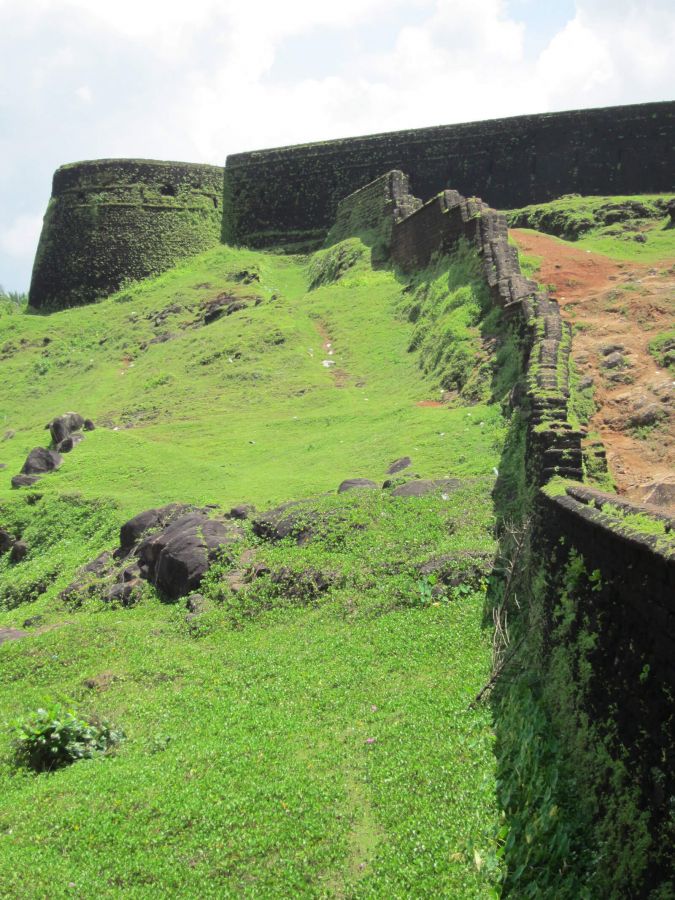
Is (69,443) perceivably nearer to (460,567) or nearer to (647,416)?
(460,567)

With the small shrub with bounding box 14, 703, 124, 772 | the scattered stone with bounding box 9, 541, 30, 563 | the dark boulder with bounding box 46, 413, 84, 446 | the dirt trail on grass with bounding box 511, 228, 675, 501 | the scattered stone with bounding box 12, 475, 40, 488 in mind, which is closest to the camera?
the small shrub with bounding box 14, 703, 124, 772

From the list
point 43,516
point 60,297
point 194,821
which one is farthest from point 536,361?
point 60,297

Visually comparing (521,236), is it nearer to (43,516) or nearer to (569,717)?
(43,516)

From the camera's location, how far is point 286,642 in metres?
8.92

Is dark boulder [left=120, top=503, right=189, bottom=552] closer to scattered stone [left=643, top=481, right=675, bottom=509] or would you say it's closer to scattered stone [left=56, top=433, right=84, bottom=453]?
scattered stone [left=56, top=433, right=84, bottom=453]

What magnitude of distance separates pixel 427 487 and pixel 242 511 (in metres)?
2.72

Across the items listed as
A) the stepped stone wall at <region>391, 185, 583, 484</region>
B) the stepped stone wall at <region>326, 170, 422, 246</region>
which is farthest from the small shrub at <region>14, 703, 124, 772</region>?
the stepped stone wall at <region>326, 170, 422, 246</region>

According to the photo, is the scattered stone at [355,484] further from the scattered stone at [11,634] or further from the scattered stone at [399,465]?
the scattered stone at [11,634]

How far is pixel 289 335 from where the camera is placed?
21984mm

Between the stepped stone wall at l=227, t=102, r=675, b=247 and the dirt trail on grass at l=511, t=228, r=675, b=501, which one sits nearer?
the dirt trail on grass at l=511, t=228, r=675, b=501

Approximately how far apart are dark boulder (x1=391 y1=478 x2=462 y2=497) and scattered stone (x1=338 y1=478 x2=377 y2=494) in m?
0.60

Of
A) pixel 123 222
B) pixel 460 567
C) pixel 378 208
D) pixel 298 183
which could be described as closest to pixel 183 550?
pixel 460 567

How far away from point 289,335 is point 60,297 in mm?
17906

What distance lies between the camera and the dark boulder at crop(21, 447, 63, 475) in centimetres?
1712
